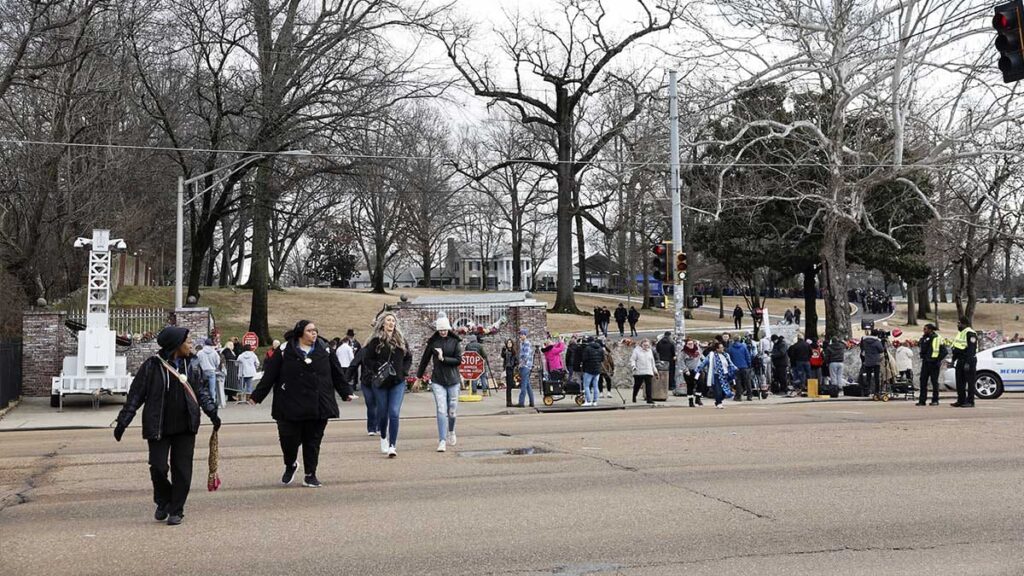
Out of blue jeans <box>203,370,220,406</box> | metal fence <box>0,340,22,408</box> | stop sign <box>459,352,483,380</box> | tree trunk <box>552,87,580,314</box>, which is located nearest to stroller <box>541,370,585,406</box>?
stop sign <box>459,352,483,380</box>

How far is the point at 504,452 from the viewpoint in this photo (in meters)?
12.7

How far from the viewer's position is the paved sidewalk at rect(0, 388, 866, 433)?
1972 centimetres

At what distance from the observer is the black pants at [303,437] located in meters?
9.62

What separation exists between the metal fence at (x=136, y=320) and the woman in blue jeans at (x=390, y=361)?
708 inches

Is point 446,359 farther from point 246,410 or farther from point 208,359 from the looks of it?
point 246,410

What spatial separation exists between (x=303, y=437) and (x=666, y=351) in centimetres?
1787

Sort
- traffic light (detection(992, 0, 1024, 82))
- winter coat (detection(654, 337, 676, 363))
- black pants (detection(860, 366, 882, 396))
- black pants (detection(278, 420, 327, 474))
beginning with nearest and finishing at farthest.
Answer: black pants (detection(278, 420, 327, 474)) → traffic light (detection(992, 0, 1024, 82)) → black pants (detection(860, 366, 882, 396)) → winter coat (detection(654, 337, 676, 363))

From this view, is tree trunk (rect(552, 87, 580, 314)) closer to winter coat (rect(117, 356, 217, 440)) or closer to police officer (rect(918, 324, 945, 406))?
police officer (rect(918, 324, 945, 406))

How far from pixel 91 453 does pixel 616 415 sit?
10.2 meters

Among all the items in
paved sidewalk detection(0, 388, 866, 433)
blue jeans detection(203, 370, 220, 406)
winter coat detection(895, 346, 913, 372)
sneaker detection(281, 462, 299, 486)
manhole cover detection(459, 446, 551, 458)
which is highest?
winter coat detection(895, 346, 913, 372)

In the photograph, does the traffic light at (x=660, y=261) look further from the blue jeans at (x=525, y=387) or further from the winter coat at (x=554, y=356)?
the blue jeans at (x=525, y=387)

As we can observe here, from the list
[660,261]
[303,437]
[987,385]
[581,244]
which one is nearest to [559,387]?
[660,261]

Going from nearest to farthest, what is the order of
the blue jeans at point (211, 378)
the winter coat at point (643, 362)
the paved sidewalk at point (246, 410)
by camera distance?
the paved sidewalk at point (246, 410)
the blue jeans at point (211, 378)
the winter coat at point (643, 362)

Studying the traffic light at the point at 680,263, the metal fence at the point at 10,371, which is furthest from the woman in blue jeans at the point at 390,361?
the traffic light at the point at 680,263
